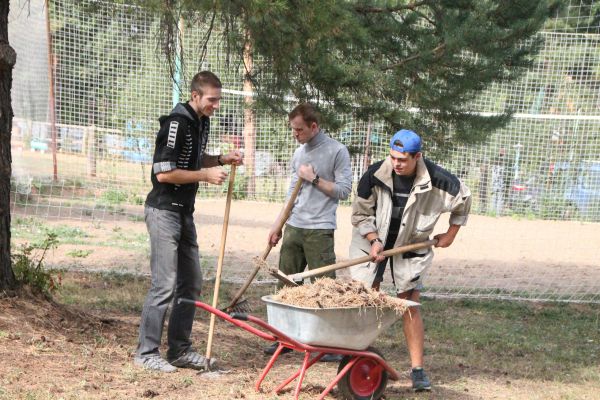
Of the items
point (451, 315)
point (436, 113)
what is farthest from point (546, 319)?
point (436, 113)

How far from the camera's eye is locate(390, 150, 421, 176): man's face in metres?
5.19

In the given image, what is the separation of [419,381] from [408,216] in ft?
3.47

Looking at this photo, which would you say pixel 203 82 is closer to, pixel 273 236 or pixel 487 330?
pixel 273 236

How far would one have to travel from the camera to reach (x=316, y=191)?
20.2ft

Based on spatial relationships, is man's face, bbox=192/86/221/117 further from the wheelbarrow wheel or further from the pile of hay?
the wheelbarrow wheel

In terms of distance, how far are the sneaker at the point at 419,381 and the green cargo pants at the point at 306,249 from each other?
43.6 inches

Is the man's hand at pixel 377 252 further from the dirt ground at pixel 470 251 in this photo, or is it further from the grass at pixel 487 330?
the dirt ground at pixel 470 251

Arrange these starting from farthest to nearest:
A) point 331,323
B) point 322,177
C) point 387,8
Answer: point 387,8 < point 322,177 < point 331,323

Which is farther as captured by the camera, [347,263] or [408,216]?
[408,216]

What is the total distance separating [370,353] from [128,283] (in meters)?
4.43

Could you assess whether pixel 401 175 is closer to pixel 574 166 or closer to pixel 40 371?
pixel 40 371

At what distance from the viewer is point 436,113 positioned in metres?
8.25

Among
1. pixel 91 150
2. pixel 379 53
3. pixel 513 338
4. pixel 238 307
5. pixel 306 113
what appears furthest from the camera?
pixel 91 150

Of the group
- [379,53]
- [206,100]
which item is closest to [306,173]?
[206,100]
